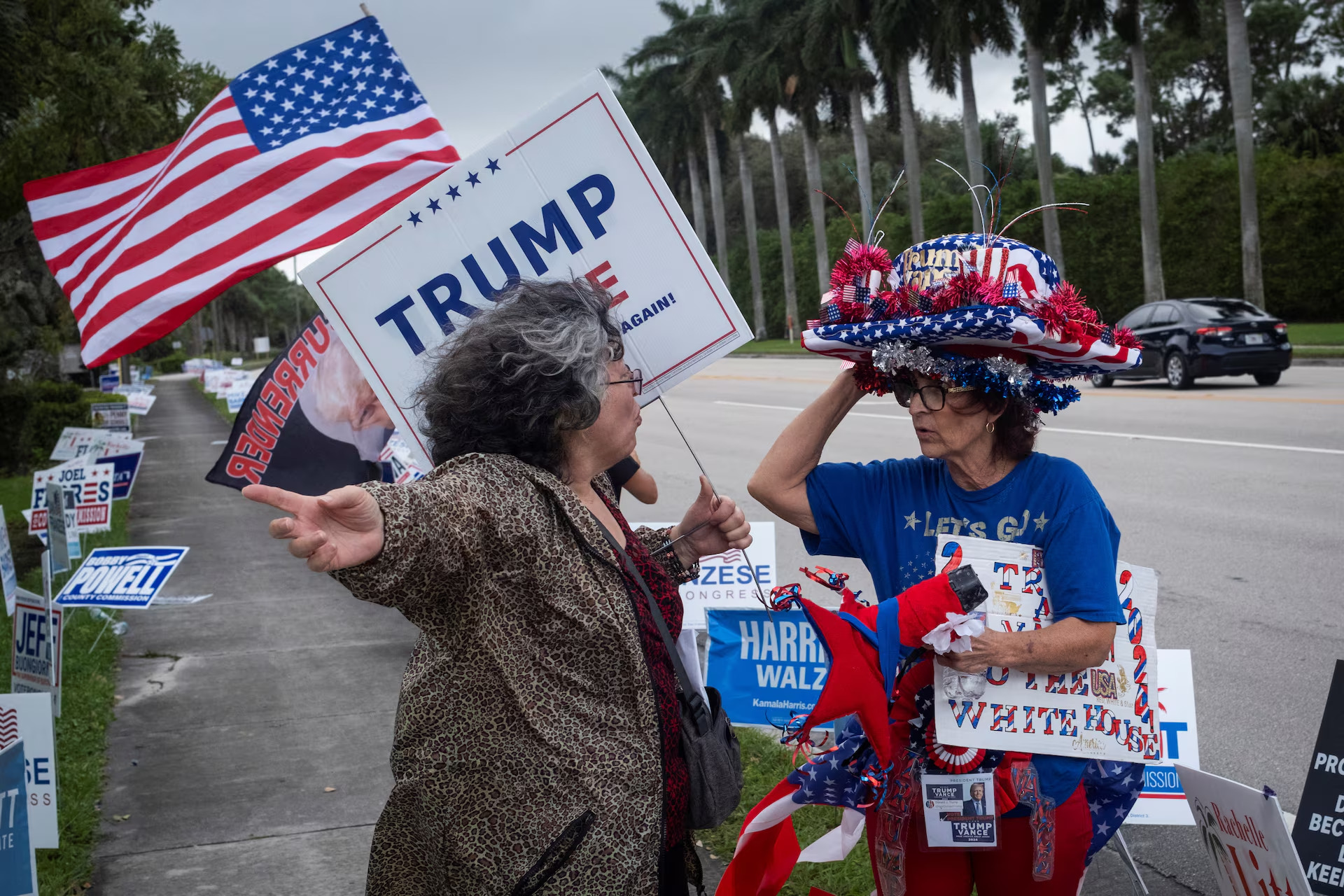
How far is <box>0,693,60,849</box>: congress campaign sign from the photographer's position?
3.94m

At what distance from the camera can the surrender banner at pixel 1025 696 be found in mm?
2332

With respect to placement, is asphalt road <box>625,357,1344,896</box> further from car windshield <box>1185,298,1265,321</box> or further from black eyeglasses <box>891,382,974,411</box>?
black eyeglasses <box>891,382,974,411</box>

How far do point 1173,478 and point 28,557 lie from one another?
10321 millimetres

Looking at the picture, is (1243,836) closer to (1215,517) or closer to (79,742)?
(79,742)

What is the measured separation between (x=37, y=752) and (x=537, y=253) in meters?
2.54

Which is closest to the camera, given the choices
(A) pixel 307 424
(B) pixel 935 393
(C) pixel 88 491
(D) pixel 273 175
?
(B) pixel 935 393

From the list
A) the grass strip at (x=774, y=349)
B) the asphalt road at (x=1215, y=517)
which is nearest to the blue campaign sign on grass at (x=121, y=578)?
the asphalt road at (x=1215, y=517)

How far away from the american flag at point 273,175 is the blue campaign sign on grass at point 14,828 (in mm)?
1984

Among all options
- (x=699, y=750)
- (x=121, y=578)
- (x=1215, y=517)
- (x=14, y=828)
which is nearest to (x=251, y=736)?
(x=121, y=578)

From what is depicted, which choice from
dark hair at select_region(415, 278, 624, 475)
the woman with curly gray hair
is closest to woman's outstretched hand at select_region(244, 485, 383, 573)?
the woman with curly gray hair

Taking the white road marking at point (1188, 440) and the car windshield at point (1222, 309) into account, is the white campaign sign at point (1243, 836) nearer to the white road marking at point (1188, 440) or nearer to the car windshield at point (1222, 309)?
the white road marking at point (1188, 440)

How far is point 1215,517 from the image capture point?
8781 millimetres

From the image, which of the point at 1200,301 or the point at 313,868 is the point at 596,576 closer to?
the point at 313,868

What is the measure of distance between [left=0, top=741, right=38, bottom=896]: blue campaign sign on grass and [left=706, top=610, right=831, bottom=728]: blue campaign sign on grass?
243 centimetres
